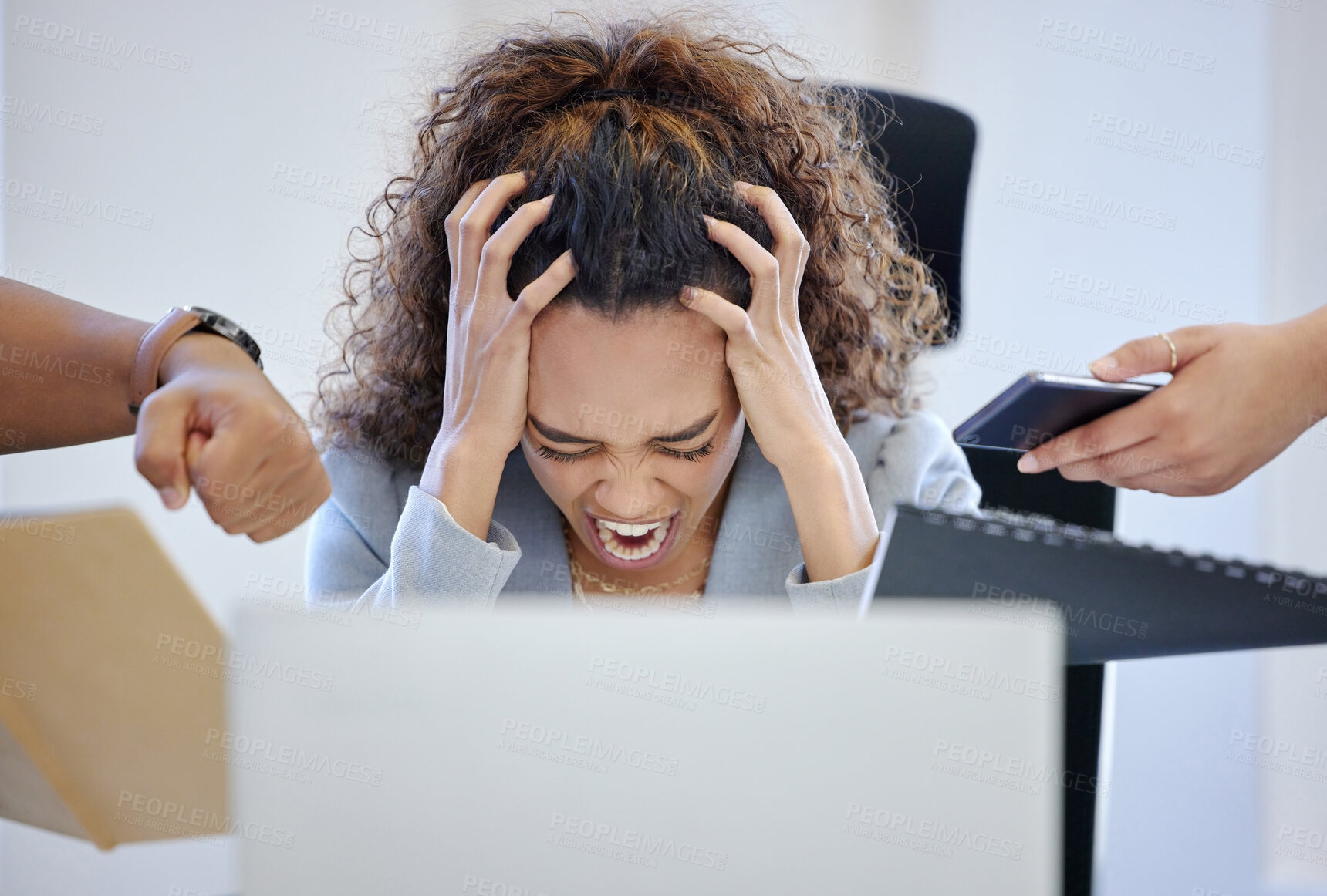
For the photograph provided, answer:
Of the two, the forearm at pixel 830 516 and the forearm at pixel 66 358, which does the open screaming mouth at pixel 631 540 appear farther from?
the forearm at pixel 66 358

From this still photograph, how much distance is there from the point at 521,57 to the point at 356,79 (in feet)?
3.67

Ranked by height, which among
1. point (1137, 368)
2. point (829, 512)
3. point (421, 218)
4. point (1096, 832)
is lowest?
point (1096, 832)

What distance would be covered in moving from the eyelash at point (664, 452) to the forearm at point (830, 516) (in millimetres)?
93

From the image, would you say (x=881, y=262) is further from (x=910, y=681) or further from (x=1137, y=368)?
A: (x=910, y=681)

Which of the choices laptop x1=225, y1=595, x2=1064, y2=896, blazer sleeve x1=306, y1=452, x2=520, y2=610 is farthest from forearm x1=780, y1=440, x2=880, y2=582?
laptop x1=225, y1=595, x2=1064, y2=896

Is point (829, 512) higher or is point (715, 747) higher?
point (715, 747)

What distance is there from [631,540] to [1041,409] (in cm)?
51

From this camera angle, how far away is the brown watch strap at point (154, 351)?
2.78 ft

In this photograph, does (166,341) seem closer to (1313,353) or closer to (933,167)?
(933,167)

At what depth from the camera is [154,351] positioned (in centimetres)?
85

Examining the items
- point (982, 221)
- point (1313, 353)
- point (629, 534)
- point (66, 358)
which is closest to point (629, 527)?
point (629, 534)

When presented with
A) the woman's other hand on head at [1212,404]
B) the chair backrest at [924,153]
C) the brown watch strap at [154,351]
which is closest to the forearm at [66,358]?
the brown watch strap at [154,351]

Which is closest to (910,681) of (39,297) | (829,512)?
(829,512)

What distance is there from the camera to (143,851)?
2.23m
